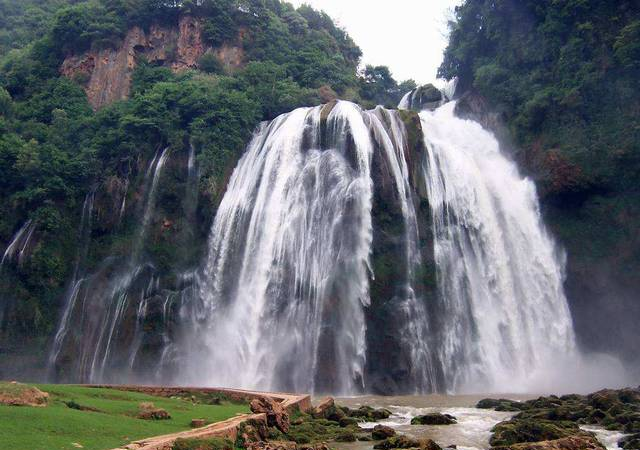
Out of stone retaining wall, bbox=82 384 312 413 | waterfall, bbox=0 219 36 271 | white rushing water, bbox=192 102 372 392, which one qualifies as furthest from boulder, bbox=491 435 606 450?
waterfall, bbox=0 219 36 271

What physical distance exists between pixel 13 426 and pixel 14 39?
188 feet

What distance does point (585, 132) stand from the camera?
114 ft

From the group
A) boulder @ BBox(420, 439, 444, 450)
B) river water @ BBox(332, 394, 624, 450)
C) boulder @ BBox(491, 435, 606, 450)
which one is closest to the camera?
boulder @ BBox(491, 435, 606, 450)

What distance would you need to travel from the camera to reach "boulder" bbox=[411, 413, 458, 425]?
1802cm

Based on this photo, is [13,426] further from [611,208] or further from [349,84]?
[349,84]

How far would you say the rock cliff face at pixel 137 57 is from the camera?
4603 cm

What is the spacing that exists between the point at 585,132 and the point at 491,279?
10.2 meters

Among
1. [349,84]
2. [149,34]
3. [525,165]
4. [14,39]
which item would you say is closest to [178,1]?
[149,34]

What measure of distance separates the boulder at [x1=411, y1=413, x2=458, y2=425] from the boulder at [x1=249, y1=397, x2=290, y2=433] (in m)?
4.19

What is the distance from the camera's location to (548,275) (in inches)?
1243

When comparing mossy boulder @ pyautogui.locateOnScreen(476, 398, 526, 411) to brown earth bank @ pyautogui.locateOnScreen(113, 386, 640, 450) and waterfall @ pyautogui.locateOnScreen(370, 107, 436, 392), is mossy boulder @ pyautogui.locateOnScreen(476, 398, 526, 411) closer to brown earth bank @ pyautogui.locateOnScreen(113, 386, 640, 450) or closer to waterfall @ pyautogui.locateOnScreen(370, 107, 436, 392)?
brown earth bank @ pyautogui.locateOnScreen(113, 386, 640, 450)

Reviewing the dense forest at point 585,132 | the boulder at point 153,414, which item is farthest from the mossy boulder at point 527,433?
the dense forest at point 585,132

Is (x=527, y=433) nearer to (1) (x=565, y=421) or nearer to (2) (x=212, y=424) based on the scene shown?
(1) (x=565, y=421)

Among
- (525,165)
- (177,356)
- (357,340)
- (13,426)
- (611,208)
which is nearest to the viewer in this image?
(13,426)
